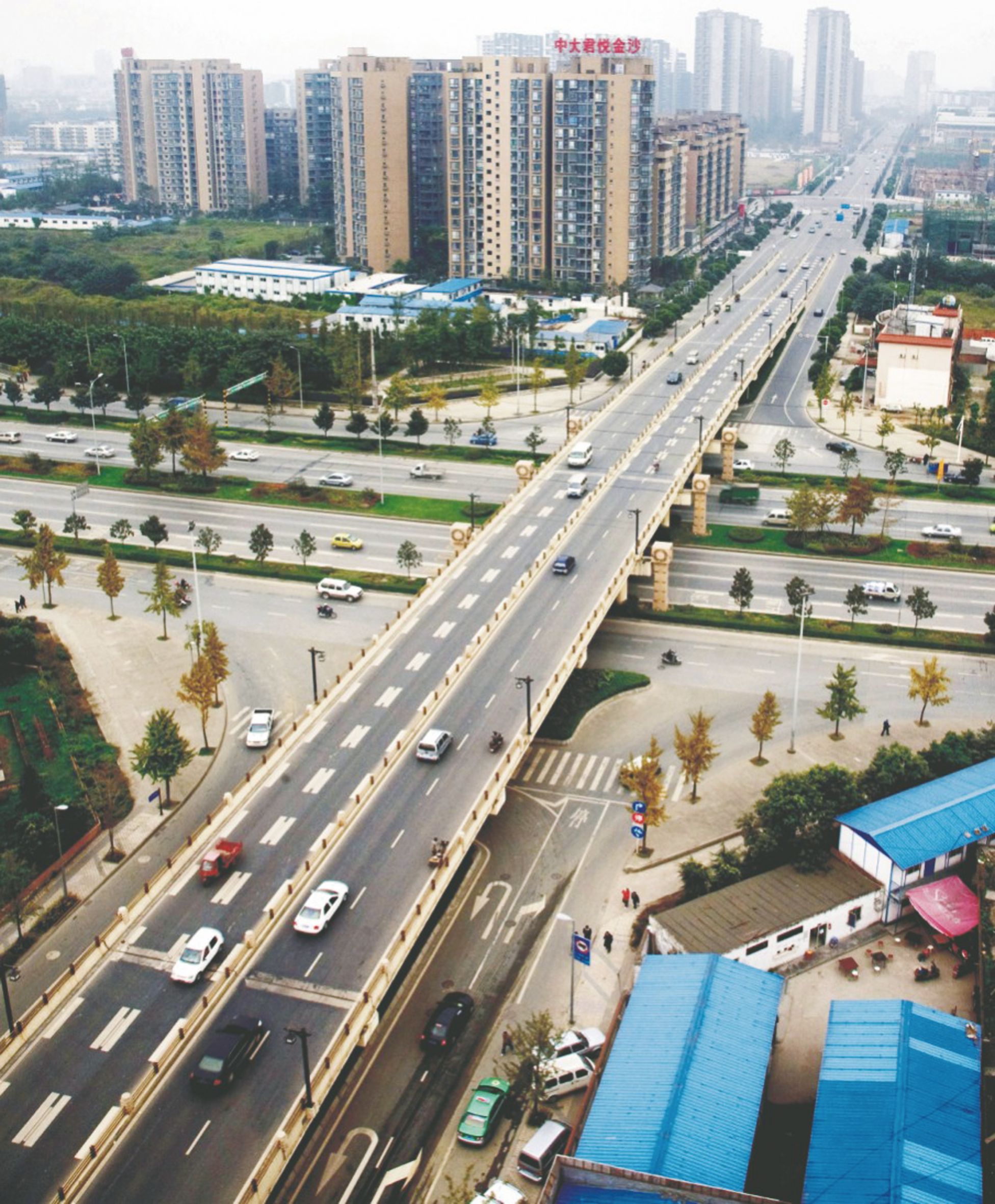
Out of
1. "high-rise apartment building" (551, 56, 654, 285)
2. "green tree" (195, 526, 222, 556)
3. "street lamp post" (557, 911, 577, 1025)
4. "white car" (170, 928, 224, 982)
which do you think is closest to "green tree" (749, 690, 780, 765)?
"street lamp post" (557, 911, 577, 1025)

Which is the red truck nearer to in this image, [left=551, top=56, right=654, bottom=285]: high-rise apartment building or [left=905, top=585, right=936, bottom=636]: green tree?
[left=905, top=585, right=936, bottom=636]: green tree

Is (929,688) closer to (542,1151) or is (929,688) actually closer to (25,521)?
(542,1151)

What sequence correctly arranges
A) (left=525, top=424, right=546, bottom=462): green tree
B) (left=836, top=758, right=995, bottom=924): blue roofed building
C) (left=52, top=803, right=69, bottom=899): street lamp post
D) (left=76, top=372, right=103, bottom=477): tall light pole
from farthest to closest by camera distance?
(left=76, top=372, right=103, bottom=477): tall light pole
(left=525, top=424, right=546, bottom=462): green tree
(left=52, top=803, right=69, bottom=899): street lamp post
(left=836, top=758, right=995, bottom=924): blue roofed building

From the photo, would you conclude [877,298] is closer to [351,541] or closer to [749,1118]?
[351,541]

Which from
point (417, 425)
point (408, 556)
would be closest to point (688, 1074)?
point (408, 556)

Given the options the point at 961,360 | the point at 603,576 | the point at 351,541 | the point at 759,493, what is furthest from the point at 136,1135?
the point at 961,360

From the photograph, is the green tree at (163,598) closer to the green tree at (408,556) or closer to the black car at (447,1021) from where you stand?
the green tree at (408,556)
